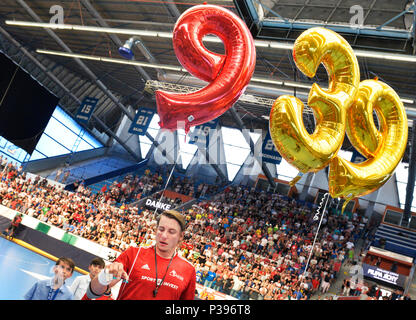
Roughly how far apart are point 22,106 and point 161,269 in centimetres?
2198

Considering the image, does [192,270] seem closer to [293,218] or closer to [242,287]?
[242,287]

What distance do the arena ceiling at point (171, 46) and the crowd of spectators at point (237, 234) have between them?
4.62 meters

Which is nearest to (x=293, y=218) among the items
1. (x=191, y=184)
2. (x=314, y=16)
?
(x=191, y=184)

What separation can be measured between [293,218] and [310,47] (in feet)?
55.5

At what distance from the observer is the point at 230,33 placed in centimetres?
303

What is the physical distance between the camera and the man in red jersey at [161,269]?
2146 mm

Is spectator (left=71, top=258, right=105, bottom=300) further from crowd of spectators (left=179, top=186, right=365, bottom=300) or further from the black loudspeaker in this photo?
the black loudspeaker

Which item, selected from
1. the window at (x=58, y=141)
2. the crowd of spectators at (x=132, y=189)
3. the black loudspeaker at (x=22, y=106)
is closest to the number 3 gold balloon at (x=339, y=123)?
the crowd of spectators at (x=132, y=189)

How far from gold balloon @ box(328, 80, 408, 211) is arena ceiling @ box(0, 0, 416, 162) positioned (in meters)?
6.05

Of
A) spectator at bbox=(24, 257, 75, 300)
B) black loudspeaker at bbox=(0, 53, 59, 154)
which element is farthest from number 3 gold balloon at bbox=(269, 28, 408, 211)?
black loudspeaker at bbox=(0, 53, 59, 154)

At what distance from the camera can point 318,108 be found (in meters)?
2.79

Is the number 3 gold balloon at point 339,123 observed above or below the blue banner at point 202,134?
below

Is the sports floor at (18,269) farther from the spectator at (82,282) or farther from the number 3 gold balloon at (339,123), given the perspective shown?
the number 3 gold balloon at (339,123)

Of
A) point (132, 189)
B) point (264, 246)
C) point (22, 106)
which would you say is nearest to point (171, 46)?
point (264, 246)
